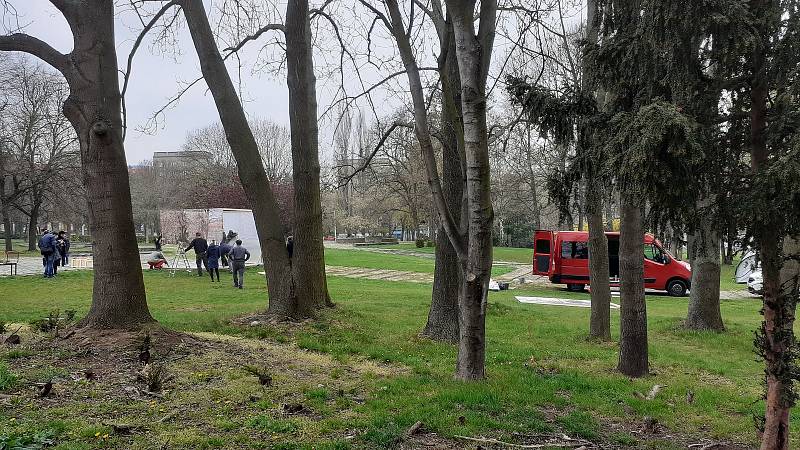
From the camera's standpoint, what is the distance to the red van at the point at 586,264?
879 inches

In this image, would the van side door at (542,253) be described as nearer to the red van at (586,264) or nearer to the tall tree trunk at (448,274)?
the red van at (586,264)

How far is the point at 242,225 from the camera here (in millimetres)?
25016

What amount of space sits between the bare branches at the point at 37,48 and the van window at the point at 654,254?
20889 mm

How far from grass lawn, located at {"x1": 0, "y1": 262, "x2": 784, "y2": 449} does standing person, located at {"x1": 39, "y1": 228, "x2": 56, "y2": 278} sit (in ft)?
38.4

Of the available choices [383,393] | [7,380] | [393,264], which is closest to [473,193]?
[383,393]

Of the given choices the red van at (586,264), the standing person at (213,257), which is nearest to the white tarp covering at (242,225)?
the standing person at (213,257)

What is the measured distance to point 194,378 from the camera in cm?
566

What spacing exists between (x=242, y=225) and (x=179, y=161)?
3675 cm

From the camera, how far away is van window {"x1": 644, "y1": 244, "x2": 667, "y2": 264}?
22359 millimetres

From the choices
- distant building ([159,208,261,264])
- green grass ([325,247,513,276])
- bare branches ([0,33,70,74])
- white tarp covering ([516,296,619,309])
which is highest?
bare branches ([0,33,70,74])

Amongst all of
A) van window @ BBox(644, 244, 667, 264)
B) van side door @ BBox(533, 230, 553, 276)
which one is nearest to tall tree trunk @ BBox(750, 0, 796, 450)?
van window @ BBox(644, 244, 667, 264)

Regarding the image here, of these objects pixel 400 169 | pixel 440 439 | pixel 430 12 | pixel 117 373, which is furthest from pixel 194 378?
pixel 400 169

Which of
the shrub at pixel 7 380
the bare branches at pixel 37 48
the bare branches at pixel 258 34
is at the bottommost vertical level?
the shrub at pixel 7 380

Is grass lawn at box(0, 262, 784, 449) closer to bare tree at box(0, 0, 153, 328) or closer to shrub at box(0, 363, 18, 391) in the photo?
shrub at box(0, 363, 18, 391)
